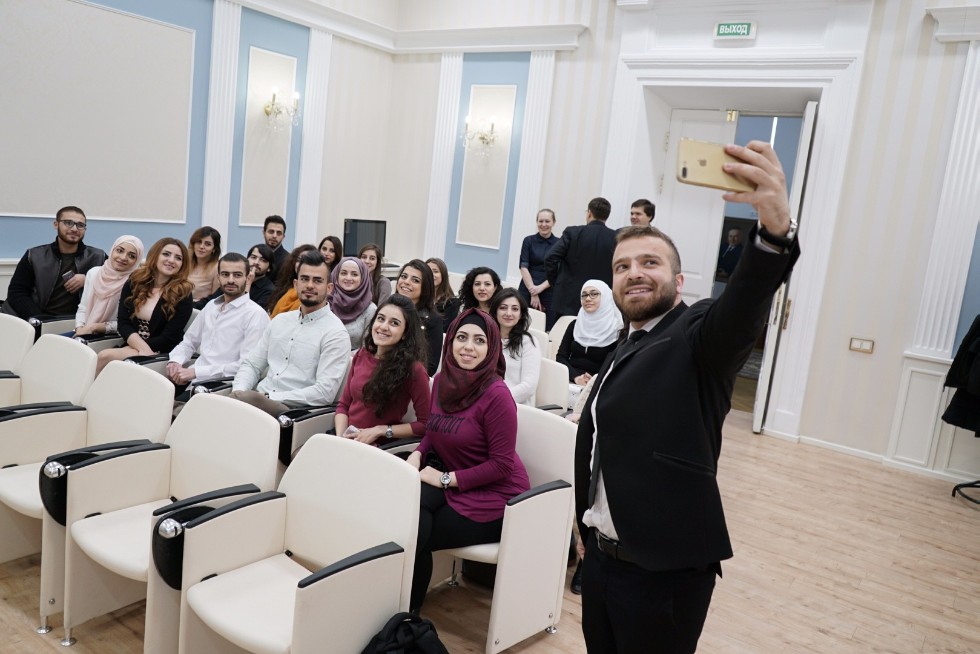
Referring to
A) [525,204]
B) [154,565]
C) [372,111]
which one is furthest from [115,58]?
[154,565]

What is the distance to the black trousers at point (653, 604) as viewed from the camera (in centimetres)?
158

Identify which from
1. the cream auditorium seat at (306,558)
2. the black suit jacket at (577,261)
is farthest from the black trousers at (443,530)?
the black suit jacket at (577,261)

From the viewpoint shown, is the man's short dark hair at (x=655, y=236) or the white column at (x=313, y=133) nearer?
the man's short dark hair at (x=655, y=236)

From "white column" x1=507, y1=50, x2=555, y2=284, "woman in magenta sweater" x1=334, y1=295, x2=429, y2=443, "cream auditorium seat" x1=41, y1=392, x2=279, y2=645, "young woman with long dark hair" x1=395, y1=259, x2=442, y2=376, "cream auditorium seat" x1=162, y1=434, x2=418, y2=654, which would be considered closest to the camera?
"cream auditorium seat" x1=162, y1=434, x2=418, y2=654

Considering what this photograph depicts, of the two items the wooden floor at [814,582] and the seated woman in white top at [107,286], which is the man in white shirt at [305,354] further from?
the seated woman in white top at [107,286]

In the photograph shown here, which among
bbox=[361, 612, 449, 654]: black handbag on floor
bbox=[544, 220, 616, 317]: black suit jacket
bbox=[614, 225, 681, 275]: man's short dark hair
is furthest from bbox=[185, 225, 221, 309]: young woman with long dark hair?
bbox=[614, 225, 681, 275]: man's short dark hair

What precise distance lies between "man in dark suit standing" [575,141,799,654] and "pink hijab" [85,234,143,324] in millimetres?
4010

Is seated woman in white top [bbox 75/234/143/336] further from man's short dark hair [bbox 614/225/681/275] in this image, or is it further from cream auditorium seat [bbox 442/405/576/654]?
man's short dark hair [bbox 614/225/681/275]

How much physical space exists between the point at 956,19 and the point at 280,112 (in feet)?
18.0

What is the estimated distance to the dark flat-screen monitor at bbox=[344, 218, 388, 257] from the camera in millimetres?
7227

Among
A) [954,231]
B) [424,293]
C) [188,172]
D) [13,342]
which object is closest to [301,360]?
[424,293]

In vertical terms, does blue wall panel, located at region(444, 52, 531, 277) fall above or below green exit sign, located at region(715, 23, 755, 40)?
below

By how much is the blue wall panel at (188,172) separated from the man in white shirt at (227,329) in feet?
7.11

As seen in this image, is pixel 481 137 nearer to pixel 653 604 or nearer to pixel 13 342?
pixel 13 342
